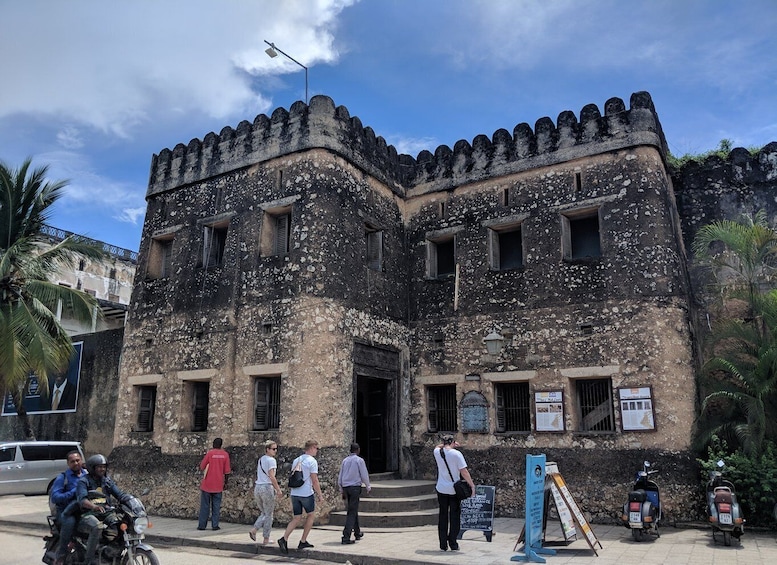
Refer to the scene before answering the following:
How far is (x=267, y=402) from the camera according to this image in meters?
13.5

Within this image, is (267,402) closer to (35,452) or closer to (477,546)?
(477,546)

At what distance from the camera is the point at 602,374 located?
12734 mm

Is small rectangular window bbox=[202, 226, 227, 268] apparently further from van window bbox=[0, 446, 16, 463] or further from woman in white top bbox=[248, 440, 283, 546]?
van window bbox=[0, 446, 16, 463]

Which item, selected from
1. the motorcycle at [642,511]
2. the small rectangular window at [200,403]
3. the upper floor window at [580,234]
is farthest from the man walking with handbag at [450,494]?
the small rectangular window at [200,403]

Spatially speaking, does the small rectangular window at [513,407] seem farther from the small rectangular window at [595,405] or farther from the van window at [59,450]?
the van window at [59,450]

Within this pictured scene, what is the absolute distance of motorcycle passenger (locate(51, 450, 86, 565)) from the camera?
678 centimetres

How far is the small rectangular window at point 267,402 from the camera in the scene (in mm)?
13316

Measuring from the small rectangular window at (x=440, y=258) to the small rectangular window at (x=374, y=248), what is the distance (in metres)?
1.34

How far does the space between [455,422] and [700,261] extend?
6570mm

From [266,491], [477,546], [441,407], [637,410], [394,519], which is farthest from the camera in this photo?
[441,407]

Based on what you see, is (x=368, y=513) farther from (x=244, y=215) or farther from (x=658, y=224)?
(x=658, y=224)

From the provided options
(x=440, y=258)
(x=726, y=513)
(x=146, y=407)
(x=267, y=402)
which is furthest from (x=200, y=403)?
(x=726, y=513)

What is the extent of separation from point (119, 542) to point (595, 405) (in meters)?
9.41

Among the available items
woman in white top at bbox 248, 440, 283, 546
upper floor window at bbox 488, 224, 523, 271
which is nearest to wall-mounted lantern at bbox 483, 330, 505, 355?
upper floor window at bbox 488, 224, 523, 271
